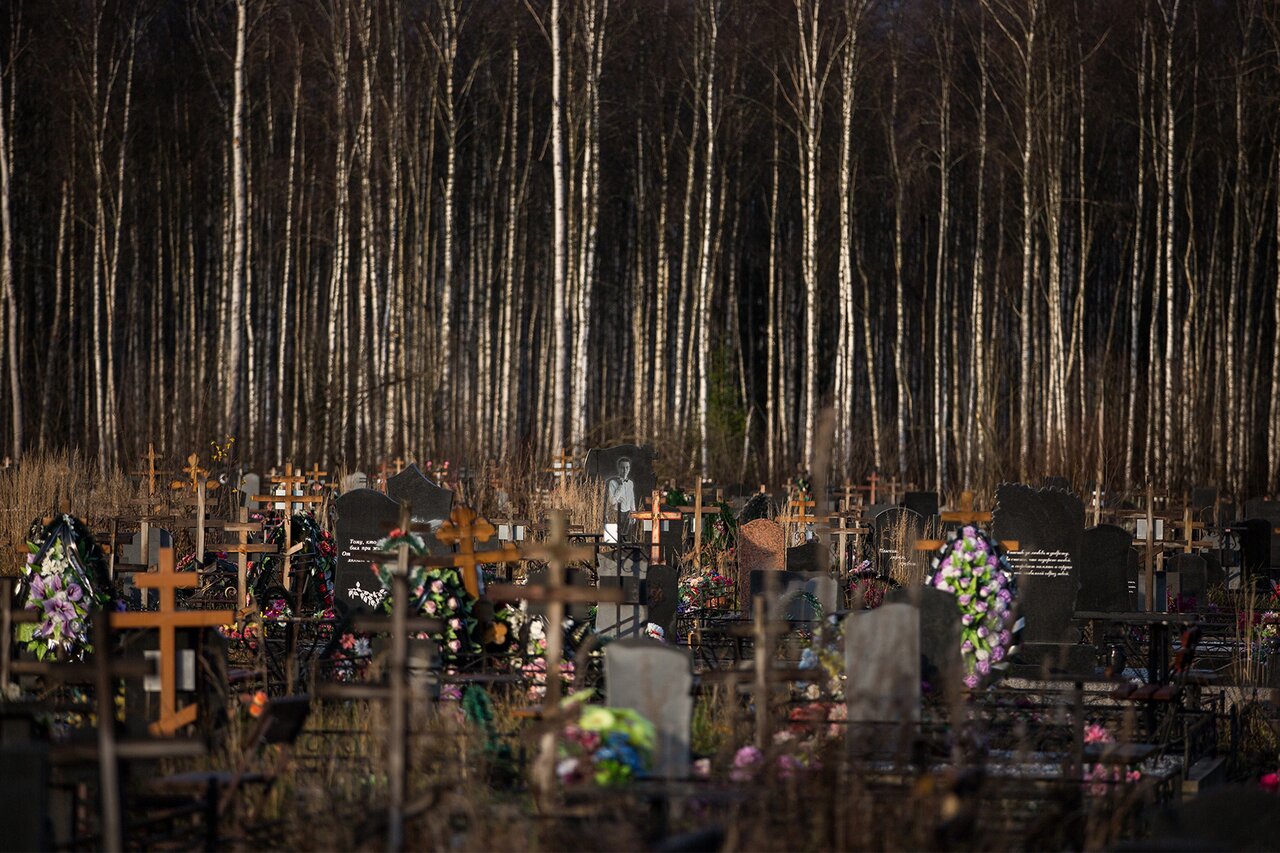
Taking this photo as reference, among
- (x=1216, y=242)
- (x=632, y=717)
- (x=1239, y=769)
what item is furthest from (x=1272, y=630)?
(x=1216, y=242)

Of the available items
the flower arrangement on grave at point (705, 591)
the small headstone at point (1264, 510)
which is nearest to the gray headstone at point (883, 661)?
the flower arrangement on grave at point (705, 591)

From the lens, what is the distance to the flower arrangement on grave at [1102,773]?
7.53m

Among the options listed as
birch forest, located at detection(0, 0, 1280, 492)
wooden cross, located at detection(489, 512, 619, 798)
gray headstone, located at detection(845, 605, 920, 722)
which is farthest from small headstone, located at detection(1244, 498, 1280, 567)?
wooden cross, located at detection(489, 512, 619, 798)

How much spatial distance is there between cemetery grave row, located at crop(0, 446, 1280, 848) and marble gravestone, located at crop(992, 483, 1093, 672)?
0.07 ft

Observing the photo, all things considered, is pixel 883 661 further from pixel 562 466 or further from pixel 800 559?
pixel 562 466

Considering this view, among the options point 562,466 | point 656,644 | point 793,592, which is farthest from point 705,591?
point 656,644

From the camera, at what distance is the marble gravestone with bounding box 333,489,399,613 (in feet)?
45.1

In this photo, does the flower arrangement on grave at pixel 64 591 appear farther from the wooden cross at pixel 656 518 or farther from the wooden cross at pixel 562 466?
the wooden cross at pixel 562 466

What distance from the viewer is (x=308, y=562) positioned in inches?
591

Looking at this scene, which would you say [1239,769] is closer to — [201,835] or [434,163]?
[201,835]

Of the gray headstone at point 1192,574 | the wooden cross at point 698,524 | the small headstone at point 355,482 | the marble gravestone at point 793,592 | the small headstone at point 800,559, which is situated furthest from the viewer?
the small headstone at point 355,482

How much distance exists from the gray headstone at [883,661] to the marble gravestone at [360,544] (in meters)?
6.45

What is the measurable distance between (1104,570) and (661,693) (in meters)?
7.60

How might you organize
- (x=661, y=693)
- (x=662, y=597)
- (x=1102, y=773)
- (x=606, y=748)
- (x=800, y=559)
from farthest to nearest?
(x=800, y=559)
(x=662, y=597)
(x=1102, y=773)
(x=661, y=693)
(x=606, y=748)
